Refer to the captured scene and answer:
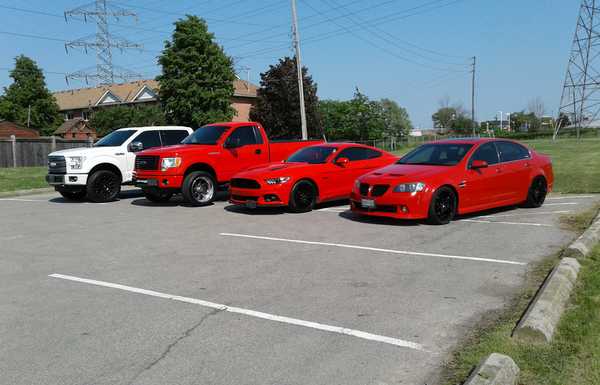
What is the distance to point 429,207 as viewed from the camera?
9266 millimetres

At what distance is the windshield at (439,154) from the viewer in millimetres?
10173

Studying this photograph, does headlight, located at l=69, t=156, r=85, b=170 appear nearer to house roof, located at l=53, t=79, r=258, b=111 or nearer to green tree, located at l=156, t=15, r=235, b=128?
green tree, located at l=156, t=15, r=235, b=128

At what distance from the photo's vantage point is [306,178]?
1162 cm

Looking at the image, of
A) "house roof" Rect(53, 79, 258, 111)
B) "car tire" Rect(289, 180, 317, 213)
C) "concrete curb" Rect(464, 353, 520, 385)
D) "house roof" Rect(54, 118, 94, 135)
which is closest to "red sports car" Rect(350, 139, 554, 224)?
"car tire" Rect(289, 180, 317, 213)

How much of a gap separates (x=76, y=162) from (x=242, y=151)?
4266mm

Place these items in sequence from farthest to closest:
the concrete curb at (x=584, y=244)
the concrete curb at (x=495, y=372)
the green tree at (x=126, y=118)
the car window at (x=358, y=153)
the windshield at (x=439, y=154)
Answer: the green tree at (x=126, y=118) < the car window at (x=358, y=153) < the windshield at (x=439, y=154) < the concrete curb at (x=584, y=244) < the concrete curb at (x=495, y=372)

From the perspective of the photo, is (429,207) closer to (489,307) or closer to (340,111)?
(489,307)

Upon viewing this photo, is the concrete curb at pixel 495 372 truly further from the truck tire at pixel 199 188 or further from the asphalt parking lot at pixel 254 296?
the truck tire at pixel 199 188

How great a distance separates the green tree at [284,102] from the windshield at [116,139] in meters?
38.0

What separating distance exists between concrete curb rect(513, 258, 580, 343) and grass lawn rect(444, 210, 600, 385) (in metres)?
0.07

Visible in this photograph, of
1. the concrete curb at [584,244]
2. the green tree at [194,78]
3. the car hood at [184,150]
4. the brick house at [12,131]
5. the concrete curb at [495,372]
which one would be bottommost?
the concrete curb at [495,372]

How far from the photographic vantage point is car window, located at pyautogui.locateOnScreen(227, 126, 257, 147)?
13.9 m

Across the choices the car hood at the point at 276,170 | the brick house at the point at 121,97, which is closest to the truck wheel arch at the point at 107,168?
the car hood at the point at 276,170

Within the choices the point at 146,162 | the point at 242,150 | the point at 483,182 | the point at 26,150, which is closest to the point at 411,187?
the point at 483,182
